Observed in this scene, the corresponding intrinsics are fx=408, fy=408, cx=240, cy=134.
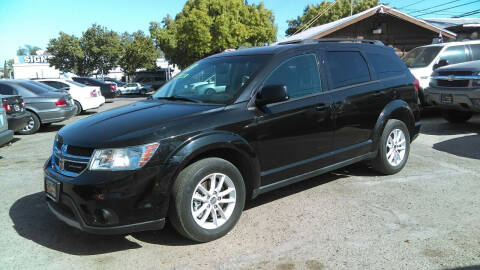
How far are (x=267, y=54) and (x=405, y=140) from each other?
8.42 ft

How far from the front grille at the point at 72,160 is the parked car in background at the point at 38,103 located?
811 cm

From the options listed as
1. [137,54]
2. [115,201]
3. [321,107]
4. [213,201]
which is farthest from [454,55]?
[137,54]

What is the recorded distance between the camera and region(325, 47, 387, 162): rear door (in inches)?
188

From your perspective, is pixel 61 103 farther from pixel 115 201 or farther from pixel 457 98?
pixel 457 98

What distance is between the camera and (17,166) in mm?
6809

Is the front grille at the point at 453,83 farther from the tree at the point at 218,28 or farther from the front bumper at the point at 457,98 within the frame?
the tree at the point at 218,28

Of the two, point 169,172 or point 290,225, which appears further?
point 290,225

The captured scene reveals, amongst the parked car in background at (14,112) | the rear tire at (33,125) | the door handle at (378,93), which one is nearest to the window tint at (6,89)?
the rear tire at (33,125)

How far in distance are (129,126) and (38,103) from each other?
8.70 m

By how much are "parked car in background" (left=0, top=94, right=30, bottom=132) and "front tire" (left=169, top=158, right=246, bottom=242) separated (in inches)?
250

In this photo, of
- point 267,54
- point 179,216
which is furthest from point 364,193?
point 179,216

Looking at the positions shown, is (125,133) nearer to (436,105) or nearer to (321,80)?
(321,80)

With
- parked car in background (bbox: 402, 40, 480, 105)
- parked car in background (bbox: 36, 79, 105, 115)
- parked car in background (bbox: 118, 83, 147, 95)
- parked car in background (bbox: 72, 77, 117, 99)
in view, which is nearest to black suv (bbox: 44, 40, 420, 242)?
parked car in background (bbox: 402, 40, 480, 105)

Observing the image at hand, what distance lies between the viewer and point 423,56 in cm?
1100
